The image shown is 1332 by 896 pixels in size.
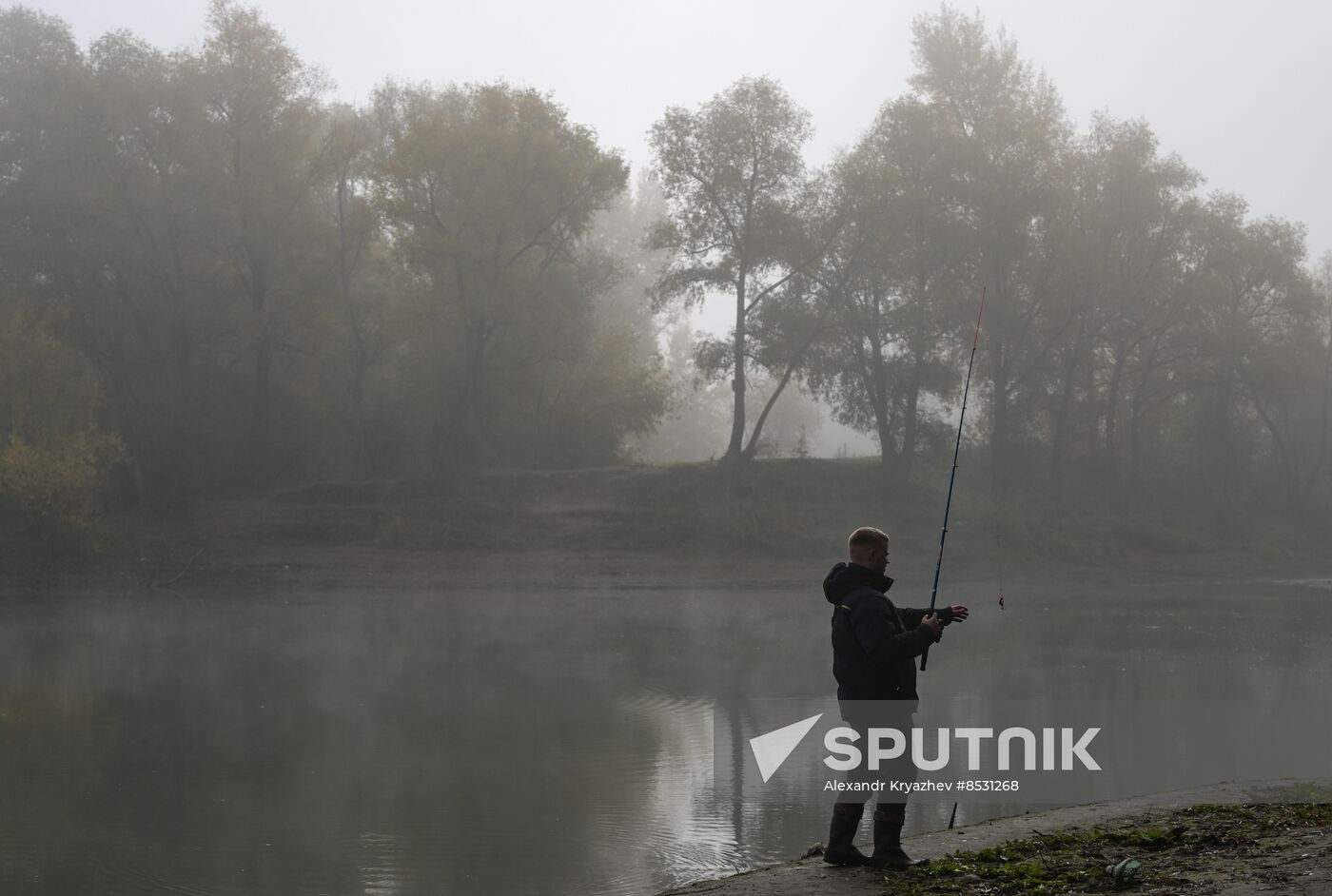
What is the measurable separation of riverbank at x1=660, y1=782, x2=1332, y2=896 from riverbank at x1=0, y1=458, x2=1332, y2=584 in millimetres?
24051

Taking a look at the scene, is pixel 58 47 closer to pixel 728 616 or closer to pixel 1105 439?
pixel 728 616

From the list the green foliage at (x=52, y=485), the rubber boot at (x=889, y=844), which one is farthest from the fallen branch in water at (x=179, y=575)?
the rubber boot at (x=889, y=844)

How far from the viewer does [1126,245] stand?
46.4m

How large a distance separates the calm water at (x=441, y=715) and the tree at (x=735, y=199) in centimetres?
1447

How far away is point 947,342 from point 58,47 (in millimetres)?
29098

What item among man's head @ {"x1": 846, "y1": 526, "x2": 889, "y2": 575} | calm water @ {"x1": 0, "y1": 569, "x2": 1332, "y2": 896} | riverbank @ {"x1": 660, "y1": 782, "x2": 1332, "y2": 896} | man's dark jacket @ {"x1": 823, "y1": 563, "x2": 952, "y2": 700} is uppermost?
man's head @ {"x1": 846, "y1": 526, "x2": 889, "y2": 575}

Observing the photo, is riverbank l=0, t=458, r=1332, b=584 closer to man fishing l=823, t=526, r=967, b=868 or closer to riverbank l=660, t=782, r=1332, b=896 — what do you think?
riverbank l=660, t=782, r=1332, b=896

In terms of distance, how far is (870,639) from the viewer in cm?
746

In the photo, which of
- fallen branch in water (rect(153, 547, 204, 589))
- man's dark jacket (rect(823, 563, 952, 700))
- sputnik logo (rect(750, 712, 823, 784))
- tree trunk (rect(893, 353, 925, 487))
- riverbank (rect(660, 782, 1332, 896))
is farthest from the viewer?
tree trunk (rect(893, 353, 925, 487))

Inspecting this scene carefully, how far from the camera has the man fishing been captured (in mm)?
7488

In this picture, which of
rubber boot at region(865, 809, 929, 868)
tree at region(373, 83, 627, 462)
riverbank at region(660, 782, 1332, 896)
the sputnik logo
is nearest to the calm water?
the sputnik logo

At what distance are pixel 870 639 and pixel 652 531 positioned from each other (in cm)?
2967

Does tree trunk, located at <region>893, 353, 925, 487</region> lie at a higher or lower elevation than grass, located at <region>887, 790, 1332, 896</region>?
higher

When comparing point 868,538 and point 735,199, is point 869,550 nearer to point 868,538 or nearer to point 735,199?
point 868,538
